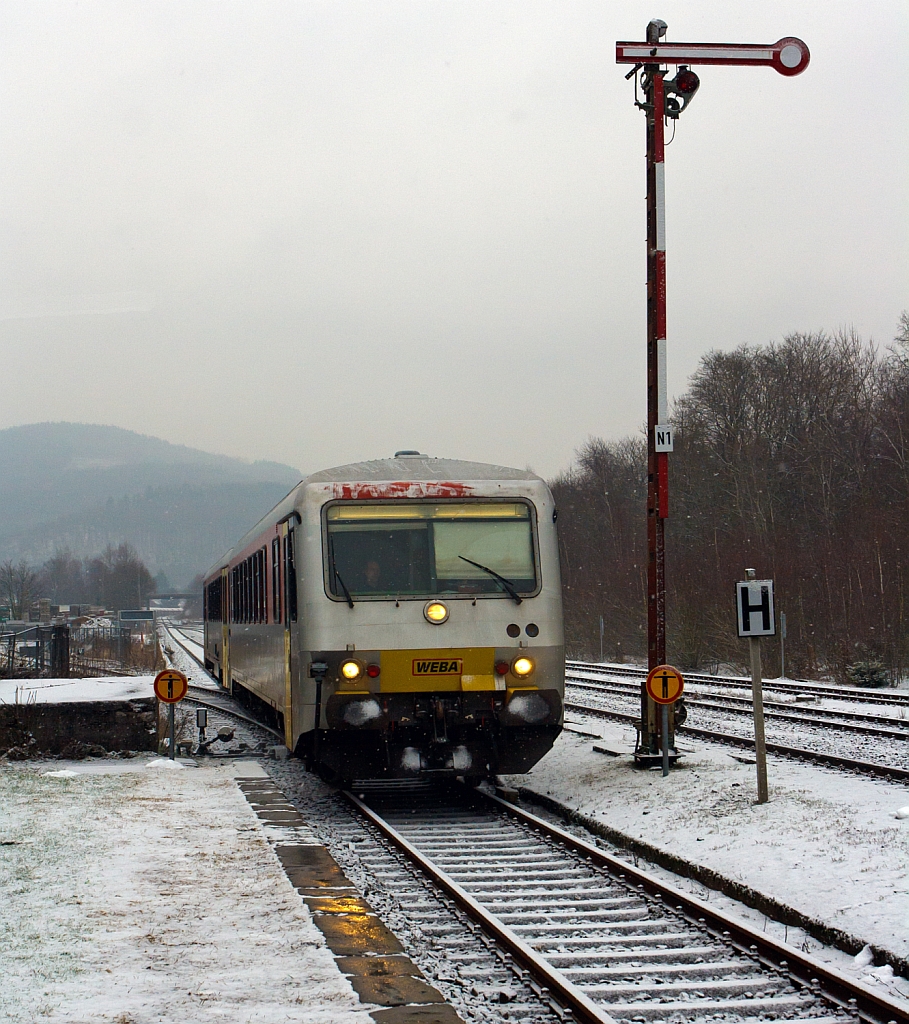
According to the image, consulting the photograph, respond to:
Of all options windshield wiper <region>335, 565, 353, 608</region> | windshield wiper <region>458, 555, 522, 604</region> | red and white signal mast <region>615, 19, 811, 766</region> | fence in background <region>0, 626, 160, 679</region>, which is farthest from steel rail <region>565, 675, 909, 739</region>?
fence in background <region>0, 626, 160, 679</region>

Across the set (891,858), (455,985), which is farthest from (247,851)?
(891,858)

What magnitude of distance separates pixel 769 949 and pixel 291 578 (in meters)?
6.52

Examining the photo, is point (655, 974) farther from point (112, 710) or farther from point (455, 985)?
point (112, 710)

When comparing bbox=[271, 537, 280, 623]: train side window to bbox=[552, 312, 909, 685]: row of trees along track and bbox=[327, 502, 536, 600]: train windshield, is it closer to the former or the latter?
bbox=[327, 502, 536, 600]: train windshield

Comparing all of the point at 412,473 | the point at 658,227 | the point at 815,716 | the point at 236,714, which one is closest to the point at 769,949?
the point at 412,473

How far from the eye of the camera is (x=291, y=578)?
38.0 feet

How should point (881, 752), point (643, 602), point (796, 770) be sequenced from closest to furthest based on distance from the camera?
point (796, 770), point (881, 752), point (643, 602)

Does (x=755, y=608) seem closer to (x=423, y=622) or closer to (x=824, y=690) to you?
(x=423, y=622)

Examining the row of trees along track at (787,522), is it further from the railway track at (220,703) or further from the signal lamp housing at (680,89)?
the signal lamp housing at (680,89)

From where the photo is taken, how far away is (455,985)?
577cm

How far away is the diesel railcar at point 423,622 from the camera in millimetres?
10750

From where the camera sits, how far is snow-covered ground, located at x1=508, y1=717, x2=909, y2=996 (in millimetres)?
6754

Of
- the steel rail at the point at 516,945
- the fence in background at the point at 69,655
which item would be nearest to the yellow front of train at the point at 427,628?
the steel rail at the point at 516,945

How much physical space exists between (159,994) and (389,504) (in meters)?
6.36
